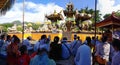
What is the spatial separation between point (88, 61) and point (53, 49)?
3906 millimetres

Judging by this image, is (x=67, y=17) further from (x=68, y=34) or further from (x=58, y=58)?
(x=58, y=58)

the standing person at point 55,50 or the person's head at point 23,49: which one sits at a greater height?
the person's head at point 23,49

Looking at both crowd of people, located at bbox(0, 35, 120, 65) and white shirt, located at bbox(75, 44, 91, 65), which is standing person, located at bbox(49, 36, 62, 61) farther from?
white shirt, located at bbox(75, 44, 91, 65)

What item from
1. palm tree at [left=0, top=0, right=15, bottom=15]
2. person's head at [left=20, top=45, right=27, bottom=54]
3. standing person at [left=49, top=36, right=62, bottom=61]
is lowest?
standing person at [left=49, top=36, right=62, bottom=61]

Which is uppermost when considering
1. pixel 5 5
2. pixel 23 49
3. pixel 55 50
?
pixel 5 5

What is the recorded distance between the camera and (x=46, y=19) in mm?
50719

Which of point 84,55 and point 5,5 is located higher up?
point 5,5

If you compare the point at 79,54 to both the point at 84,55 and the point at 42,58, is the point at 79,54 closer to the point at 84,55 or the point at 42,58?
the point at 84,55

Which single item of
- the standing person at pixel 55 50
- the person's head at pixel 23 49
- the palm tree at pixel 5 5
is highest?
the palm tree at pixel 5 5

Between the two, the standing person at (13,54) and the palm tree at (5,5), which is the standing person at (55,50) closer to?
the palm tree at (5,5)

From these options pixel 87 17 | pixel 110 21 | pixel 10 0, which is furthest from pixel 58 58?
pixel 87 17

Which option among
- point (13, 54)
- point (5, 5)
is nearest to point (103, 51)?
point (13, 54)

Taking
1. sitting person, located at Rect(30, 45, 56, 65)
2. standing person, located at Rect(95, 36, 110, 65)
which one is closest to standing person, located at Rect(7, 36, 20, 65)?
sitting person, located at Rect(30, 45, 56, 65)

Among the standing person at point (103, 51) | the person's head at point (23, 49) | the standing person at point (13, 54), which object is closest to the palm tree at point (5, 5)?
the standing person at point (13, 54)
